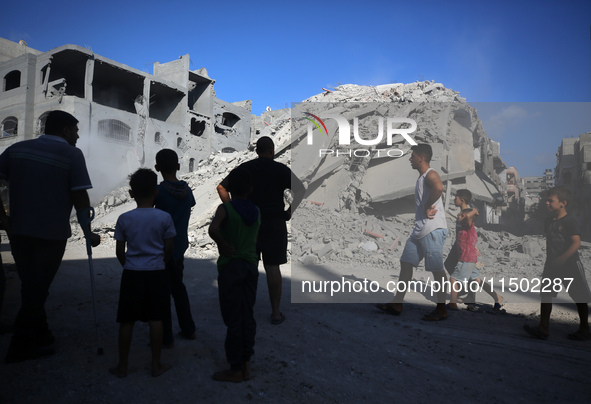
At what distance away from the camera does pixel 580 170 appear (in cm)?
1024

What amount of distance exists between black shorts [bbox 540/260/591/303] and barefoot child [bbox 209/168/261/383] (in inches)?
110

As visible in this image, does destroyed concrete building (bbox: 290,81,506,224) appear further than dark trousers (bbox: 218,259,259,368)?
Yes

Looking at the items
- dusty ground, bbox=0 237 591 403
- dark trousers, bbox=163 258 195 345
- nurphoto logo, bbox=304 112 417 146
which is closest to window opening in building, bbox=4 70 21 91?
nurphoto logo, bbox=304 112 417 146

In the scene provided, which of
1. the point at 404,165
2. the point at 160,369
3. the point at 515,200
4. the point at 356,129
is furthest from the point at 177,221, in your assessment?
the point at 515,200

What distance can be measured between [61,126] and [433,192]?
3.43 meters

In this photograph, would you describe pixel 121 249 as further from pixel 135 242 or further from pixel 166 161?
pixel 166 161

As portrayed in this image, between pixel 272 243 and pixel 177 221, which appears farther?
pixel 272 243

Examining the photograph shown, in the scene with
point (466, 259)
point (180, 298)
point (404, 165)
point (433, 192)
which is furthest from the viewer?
point (404, 165)

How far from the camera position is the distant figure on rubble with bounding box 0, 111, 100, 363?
85.4 inches

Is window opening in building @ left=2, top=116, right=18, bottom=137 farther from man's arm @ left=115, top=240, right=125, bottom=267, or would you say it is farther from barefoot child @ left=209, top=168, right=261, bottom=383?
barefoot child @ left=209, top=168, right=261, bottom=383

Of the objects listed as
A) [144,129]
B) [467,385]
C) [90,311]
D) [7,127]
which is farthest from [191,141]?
[467,385]

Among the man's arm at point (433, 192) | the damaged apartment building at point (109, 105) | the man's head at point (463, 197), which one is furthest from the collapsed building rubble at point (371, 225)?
the damaged apartment building at point (109, 105)

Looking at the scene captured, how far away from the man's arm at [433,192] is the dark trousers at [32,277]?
342 centimetres

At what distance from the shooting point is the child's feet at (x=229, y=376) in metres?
2.01
